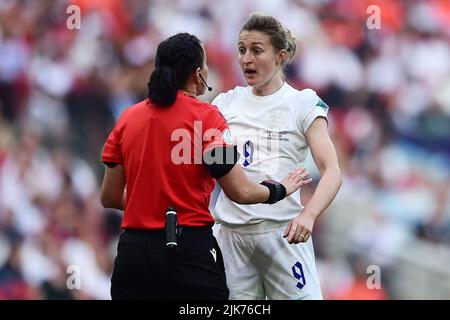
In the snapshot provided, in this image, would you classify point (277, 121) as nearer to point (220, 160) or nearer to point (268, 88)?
point (268, 88)

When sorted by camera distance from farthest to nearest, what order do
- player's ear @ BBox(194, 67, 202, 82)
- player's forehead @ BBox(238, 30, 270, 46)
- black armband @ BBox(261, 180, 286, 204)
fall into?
1. player's forehead @ BBox(238, 30, 270, 46)
2. black armband @ BBox(261, 180, 286, 204)
3. player's ear @ BBox(194, 67, 202, 82)

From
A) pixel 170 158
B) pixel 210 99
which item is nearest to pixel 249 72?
pixel 170 158

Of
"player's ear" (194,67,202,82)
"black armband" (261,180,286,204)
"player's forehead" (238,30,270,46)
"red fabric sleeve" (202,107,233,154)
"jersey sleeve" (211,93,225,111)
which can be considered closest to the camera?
"red fabric sleeve" (202,107,233,154)

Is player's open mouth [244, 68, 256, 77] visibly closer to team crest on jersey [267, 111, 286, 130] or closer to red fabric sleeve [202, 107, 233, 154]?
team crest on jersey [267, 111, 286, 130]

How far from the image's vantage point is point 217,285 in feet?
12.5

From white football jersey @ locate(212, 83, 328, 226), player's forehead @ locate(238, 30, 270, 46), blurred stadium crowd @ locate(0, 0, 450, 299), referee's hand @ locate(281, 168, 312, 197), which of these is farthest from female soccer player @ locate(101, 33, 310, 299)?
blurred stadium crowd @ locate(0, 0, 450, 299)

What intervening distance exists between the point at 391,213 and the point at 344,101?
3.71 feet

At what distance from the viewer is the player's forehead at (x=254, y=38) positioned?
174 inches

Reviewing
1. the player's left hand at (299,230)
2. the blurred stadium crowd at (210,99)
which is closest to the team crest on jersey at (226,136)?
the player's left hand at (299,230)

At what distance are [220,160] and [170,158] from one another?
0.65 ft

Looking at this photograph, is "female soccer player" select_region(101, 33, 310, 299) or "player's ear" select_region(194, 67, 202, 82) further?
"player's ear" select_region(194, 67, 202, 82)

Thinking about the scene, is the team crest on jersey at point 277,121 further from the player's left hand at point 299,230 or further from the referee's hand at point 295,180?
the player's left hand at point 299,230

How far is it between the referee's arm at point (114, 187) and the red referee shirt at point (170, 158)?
121mm

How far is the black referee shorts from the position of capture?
12.1 feet
